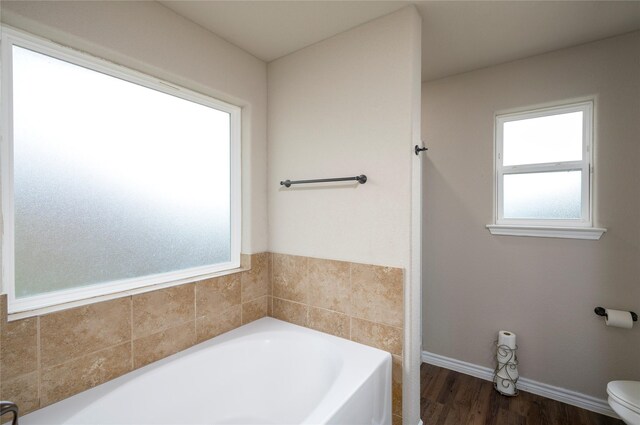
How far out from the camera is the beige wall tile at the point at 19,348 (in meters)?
1.08

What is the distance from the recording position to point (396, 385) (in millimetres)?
1625

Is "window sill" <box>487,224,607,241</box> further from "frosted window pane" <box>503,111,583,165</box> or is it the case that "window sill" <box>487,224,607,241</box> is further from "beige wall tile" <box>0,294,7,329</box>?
"beige wall tile" <box>0,294,7,329</box>

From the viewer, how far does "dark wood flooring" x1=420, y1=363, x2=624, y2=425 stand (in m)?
1.87

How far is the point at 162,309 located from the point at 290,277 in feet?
2.68

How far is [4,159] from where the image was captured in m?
1.15

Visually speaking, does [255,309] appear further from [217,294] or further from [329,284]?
[329,284]

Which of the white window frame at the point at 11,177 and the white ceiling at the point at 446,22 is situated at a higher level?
the white ceiling at the point at 446,22

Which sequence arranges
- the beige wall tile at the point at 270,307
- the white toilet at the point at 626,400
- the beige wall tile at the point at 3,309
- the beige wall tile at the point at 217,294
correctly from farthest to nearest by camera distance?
the beige wall tile at the point at 270,307 → the beige wall tile at the point at 217,294 → the white toilet at the point at 626,400 → the beige wall tile at the point at 3,309

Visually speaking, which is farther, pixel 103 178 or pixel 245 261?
pixel 245 261

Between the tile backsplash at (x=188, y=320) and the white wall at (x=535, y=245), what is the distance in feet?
3.56

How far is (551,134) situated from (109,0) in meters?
2.82

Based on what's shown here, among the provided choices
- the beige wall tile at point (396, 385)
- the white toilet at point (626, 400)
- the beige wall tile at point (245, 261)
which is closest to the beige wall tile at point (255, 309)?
the beige wall tile at point (245, 261)

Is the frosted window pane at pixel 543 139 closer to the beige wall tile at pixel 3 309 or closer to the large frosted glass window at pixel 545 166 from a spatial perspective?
the large frosted glass window at pixel 545 166

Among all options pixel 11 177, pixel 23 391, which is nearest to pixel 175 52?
pixel 11 177
